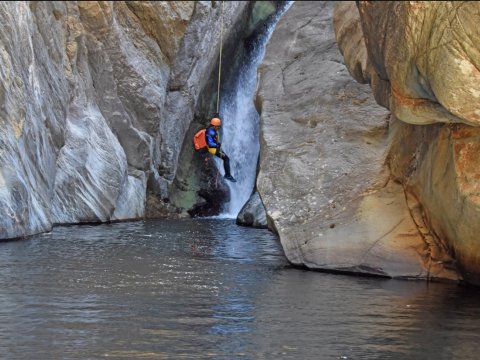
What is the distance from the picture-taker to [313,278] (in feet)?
38.9

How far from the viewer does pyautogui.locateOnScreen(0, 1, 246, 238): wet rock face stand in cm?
1656

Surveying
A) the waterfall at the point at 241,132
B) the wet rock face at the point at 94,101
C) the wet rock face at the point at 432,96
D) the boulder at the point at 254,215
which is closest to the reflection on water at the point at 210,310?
the wet rock face at the point at 432,96

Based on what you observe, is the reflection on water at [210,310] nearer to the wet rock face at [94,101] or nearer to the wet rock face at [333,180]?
the wet rock face at [333,180]

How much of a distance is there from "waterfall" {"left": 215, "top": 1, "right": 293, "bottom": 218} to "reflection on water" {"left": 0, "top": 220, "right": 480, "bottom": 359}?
50.1 ft

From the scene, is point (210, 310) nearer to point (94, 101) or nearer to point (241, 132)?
point (94, 101)

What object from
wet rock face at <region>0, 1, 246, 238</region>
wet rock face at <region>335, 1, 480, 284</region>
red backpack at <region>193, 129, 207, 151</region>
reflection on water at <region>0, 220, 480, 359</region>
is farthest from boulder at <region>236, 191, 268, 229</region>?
wet rock face at <region>335, 1, 480, 284</region>

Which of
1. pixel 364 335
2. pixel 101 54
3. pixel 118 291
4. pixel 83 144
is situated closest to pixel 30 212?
pixel 83 144

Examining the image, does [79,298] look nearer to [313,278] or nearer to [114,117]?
[313,278]

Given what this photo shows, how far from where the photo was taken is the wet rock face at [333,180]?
12.4 metres

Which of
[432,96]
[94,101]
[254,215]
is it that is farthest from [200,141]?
[432,96]

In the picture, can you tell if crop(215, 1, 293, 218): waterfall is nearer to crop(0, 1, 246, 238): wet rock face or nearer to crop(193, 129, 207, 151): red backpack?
crop(0, 1, 246, 238): wet rock face

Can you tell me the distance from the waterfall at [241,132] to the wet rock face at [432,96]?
1584cm

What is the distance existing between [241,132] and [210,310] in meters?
21.7

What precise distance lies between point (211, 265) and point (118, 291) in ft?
9.55
